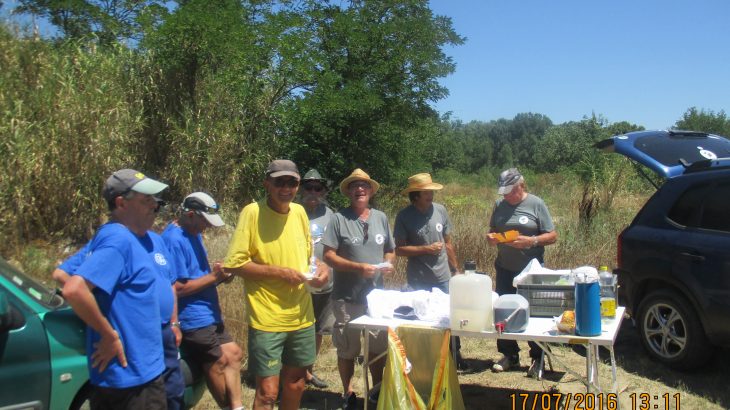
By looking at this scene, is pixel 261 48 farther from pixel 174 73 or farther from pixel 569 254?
pixel 569 254

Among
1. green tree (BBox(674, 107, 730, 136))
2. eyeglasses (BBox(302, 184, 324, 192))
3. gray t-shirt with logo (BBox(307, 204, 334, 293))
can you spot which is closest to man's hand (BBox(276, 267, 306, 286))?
gray t-shirt with logo (BBox(307, 204, 334, 293))

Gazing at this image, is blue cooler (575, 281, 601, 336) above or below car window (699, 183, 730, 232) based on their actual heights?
below

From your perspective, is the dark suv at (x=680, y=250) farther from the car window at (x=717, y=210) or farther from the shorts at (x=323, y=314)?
the shorts at (x=323, y=314)

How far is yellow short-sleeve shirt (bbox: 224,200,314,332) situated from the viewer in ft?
11.8

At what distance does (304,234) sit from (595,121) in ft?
125

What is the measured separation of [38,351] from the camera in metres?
3.03

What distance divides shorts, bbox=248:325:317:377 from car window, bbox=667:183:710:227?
3371 millimetres

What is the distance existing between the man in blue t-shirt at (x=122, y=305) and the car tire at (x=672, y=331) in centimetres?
416

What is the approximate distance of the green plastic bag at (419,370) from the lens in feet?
11.8

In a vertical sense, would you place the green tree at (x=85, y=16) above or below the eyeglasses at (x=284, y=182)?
above

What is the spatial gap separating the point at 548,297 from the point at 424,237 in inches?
48.0

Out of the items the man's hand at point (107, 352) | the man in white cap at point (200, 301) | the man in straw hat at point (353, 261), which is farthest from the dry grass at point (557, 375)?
the man's hand at point (107, 352)

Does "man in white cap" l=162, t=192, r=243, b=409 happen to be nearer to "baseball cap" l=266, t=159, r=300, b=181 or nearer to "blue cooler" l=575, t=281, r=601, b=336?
"baseball cap" l=266, t=159, r=300, b=181

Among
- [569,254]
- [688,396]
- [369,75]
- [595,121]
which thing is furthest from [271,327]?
[595,121]
